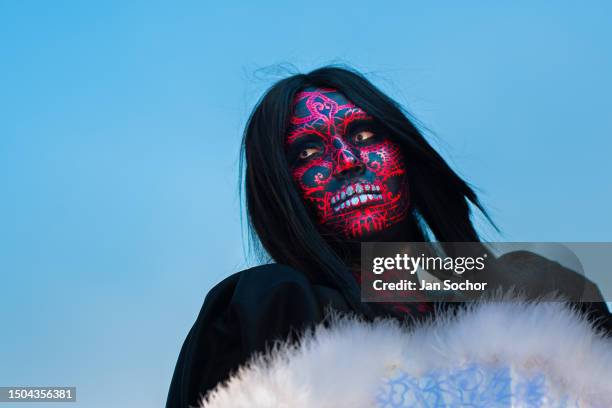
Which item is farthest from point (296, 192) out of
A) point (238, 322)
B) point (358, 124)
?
point (238, 322)

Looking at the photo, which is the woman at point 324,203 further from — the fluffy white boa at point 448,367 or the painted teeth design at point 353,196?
the fluffy white boa at point 448,367

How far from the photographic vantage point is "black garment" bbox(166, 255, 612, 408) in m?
1.92

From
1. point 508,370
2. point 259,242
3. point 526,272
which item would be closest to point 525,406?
point 508,370

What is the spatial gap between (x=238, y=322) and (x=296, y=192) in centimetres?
67

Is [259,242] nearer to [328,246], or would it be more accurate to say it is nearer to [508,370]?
[328,246]

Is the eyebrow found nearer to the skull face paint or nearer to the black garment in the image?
the skull face paint

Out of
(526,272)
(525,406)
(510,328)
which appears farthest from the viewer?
(526,272)

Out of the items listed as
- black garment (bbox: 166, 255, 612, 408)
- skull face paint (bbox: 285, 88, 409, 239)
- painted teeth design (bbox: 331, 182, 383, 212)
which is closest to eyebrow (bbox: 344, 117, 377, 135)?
skull face paint (bbox: 285, 88, 409, 239)

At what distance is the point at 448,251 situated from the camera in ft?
8.99

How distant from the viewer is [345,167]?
251 centimetres

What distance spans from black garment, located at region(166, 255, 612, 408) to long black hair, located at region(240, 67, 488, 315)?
13.6 inches

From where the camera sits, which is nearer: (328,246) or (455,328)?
(455,328)

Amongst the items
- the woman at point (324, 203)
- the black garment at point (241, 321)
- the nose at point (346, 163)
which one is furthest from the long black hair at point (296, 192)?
the black garment at point (241, 321)

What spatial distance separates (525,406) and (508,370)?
0.08 meters
